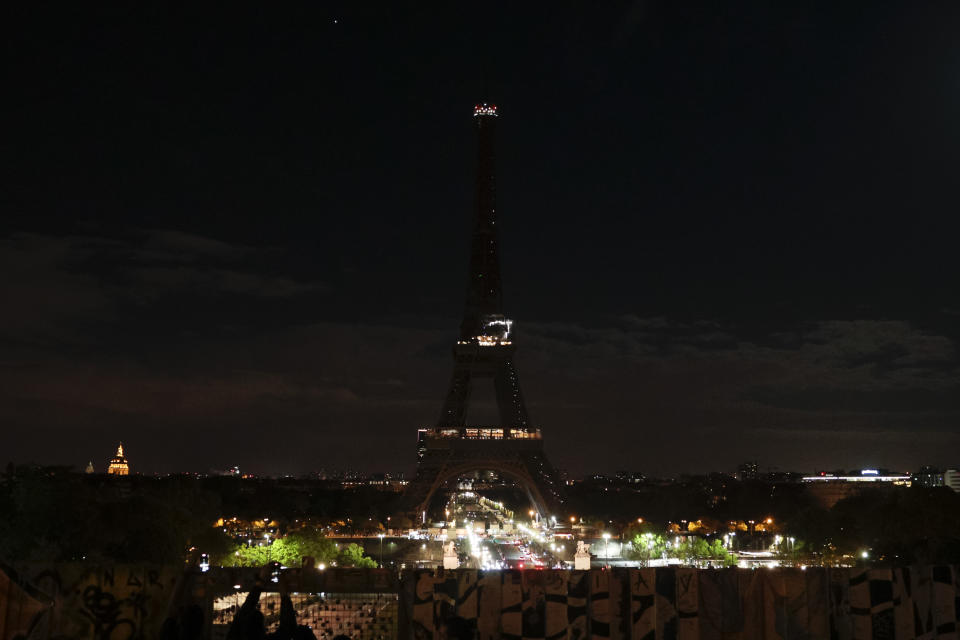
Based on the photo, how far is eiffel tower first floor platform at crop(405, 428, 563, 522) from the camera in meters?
75.9

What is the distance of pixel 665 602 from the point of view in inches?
468

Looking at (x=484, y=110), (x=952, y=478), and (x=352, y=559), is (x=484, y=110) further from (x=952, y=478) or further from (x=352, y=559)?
(x=952, y=478)

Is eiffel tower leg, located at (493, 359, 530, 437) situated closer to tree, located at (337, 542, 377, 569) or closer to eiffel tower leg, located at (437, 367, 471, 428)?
eiffel tower leg, located at (437, 367, 471, 428)

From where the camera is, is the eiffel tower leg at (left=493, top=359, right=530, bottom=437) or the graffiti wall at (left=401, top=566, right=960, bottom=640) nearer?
the graffiti wall at (left=401, top=566, right=960, bottom=640)

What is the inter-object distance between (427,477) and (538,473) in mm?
9360

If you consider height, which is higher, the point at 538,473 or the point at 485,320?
the point at 485,320

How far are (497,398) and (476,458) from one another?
7141 mm

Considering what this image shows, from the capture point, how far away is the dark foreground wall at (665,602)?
38.7ft

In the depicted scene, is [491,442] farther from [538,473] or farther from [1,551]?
[1,551]

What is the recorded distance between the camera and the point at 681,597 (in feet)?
39.0

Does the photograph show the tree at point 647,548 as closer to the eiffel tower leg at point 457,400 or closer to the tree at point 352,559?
the tree at point 352,559

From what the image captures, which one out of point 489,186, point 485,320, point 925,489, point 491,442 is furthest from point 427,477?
point 925,489

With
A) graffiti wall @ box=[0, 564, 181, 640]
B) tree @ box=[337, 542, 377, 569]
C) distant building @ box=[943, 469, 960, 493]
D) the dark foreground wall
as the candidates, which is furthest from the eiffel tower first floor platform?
distant building @ box=[943, 469, 960, 493]

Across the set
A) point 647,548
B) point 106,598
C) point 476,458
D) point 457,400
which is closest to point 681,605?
point 106,598
